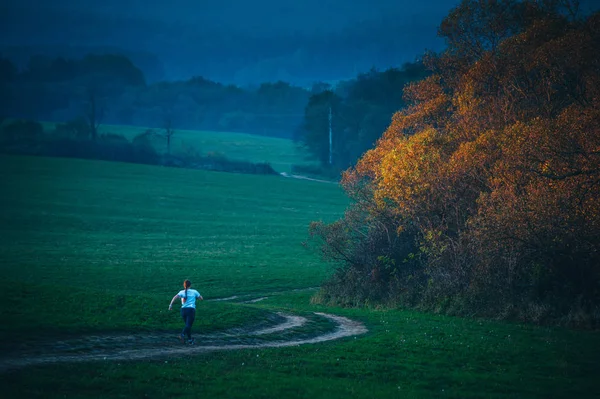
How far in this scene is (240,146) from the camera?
579 feet

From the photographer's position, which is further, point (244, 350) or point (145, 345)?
point (244, 350)

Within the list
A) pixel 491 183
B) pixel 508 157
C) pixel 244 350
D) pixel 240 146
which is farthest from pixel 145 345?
pixel 240 146

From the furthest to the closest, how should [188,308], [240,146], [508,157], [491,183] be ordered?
[240,146] → [491,183] → [508,157] → [188,308]

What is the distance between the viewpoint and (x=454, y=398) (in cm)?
1709

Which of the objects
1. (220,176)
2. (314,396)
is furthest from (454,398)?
(220,176)

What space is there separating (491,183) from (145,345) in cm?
2149

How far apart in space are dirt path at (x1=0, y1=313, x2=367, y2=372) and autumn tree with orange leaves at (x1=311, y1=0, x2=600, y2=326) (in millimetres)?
9286

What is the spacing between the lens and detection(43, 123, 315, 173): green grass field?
523 ft

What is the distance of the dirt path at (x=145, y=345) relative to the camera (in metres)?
18.8

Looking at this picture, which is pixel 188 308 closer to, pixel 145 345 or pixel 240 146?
pixel 145 345

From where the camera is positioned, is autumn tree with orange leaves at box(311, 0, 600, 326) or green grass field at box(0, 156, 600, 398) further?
autumn tree with orange leaves at box(311, 0, 600, 326)

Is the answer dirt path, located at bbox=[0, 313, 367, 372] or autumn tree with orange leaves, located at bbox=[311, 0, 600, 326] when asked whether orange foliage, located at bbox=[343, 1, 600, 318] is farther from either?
dirt path, located at bbox=[0, 313, 367, 372]

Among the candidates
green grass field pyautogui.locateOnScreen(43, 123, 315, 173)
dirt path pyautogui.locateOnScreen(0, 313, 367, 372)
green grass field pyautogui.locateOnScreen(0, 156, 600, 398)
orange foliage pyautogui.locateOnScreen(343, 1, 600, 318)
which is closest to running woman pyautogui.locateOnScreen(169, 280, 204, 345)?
dirt path pyautogui.locateOnScreen(0, 313, 367, 372)

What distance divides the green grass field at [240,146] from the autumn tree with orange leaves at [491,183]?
10638 centimetres
